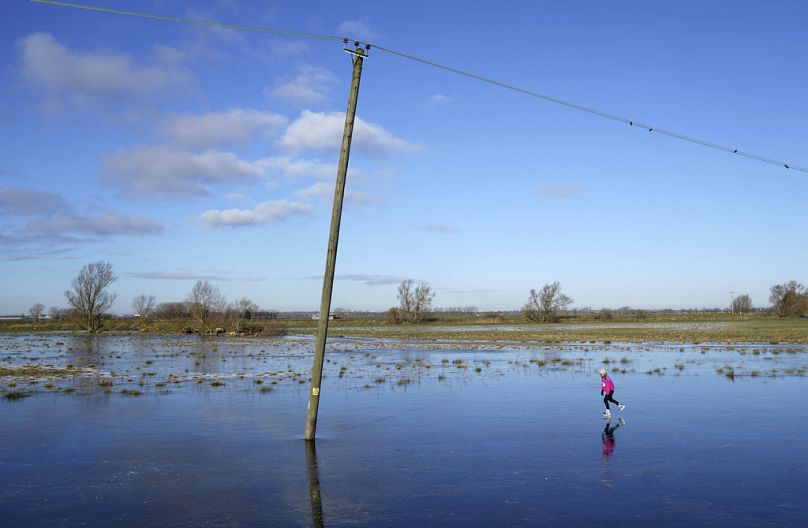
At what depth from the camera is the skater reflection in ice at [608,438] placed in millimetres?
12539

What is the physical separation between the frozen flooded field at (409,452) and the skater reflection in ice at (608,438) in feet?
0.18

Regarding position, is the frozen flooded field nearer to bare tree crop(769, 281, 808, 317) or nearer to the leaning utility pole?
the leaning utility pole

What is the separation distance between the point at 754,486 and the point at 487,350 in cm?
3576

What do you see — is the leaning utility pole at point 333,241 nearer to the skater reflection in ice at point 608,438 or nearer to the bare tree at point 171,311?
the skater reflection in ice at point 608,438

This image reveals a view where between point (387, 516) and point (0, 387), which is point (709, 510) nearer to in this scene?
point (387, 516)

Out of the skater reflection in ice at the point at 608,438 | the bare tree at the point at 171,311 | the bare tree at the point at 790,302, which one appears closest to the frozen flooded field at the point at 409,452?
the skater reflection in ice at the point at 608,438

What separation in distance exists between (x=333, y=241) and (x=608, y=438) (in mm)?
7611

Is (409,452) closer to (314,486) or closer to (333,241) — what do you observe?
(314,486)

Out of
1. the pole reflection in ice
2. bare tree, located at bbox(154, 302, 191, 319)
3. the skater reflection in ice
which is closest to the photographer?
the pole reflection in ice

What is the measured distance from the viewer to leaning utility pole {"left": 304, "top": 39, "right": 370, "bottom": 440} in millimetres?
13672

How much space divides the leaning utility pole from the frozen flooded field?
1.11 m

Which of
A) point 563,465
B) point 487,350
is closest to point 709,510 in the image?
point 563,465

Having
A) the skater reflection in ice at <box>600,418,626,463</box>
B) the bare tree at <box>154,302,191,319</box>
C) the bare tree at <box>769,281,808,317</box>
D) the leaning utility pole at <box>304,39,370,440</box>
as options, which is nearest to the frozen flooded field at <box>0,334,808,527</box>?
the skater reflection in ice at <box>600,418,626,463</box>

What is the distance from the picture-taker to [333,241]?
13.9m
